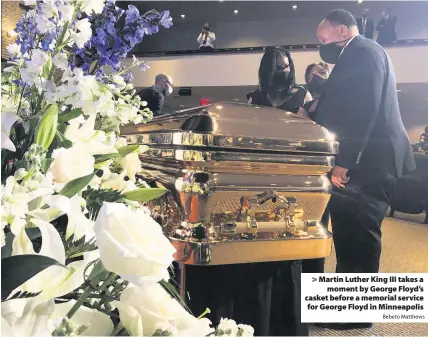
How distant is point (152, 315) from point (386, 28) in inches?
67.5

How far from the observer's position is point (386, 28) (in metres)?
1.73

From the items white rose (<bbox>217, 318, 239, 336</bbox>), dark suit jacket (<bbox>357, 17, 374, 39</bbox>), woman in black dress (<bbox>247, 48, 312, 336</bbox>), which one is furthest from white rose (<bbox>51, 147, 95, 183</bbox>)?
dark suit jacket (<bbox>357, 17, 374, 39</bbox>)

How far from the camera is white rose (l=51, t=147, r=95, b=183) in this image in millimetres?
452

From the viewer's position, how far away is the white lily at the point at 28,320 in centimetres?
32

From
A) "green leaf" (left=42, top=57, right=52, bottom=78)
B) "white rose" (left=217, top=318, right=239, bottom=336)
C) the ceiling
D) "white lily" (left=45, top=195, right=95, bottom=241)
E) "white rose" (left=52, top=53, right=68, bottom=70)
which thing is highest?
the ceiling

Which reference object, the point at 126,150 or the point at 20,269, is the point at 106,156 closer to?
the point at 126,150

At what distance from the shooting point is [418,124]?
1.69m

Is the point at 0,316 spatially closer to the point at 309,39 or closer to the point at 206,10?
the point at 309,39

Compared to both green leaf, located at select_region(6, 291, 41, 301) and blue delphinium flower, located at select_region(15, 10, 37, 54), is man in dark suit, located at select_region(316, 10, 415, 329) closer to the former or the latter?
blue delphinium flower, located at select_region(15, 10, 37, 54)

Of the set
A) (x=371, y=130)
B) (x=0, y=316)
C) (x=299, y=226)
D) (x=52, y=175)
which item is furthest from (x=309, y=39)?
(x=0, y=316)

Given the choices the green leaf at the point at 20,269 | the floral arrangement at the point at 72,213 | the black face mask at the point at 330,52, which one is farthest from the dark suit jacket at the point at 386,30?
the green leaf at the point at 20,269

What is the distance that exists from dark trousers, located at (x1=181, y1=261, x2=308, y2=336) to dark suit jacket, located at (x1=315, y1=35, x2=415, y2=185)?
0.56 meters

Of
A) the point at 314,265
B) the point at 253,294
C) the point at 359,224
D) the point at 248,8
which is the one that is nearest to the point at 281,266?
the point at 253,294

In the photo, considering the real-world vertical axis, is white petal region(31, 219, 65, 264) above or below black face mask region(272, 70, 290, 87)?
below
